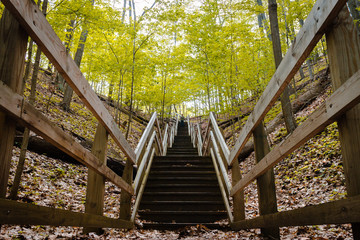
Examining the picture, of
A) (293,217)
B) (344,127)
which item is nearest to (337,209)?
(344,127)

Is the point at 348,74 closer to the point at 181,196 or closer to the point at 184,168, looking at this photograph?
the point at 181,196

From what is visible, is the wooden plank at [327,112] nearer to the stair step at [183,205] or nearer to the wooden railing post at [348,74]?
the wooden railing post at [348,74]

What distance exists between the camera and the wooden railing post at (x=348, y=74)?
125 cm

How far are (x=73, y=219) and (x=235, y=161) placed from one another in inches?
99.2

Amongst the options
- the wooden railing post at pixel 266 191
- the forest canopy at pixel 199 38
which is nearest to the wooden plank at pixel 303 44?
the wooden railing post at pixel 266 191

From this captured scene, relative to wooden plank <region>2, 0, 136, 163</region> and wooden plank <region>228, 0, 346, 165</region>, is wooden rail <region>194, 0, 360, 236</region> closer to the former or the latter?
wooden plank <region>228, 0, 346, 165</region>

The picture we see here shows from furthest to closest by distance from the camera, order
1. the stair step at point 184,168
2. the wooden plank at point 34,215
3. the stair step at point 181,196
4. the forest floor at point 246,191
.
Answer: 1. the stair step at point 184,168
2. the stair step at point 181,196
3. the forest floor at point 246,191
4. the wooden plank at point 34,215

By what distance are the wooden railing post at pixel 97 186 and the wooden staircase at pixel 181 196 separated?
161cm

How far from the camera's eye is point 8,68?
47.9 inches

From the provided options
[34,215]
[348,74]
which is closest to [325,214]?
[348,74]

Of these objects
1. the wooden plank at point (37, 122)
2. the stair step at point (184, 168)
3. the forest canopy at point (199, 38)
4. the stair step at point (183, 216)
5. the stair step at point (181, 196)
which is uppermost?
the forest canopy at point (199, 38)

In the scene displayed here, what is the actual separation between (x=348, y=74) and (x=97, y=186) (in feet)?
7.85

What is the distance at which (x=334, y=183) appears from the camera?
4.31 m

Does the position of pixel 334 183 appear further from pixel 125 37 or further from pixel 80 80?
pixel 125 37
